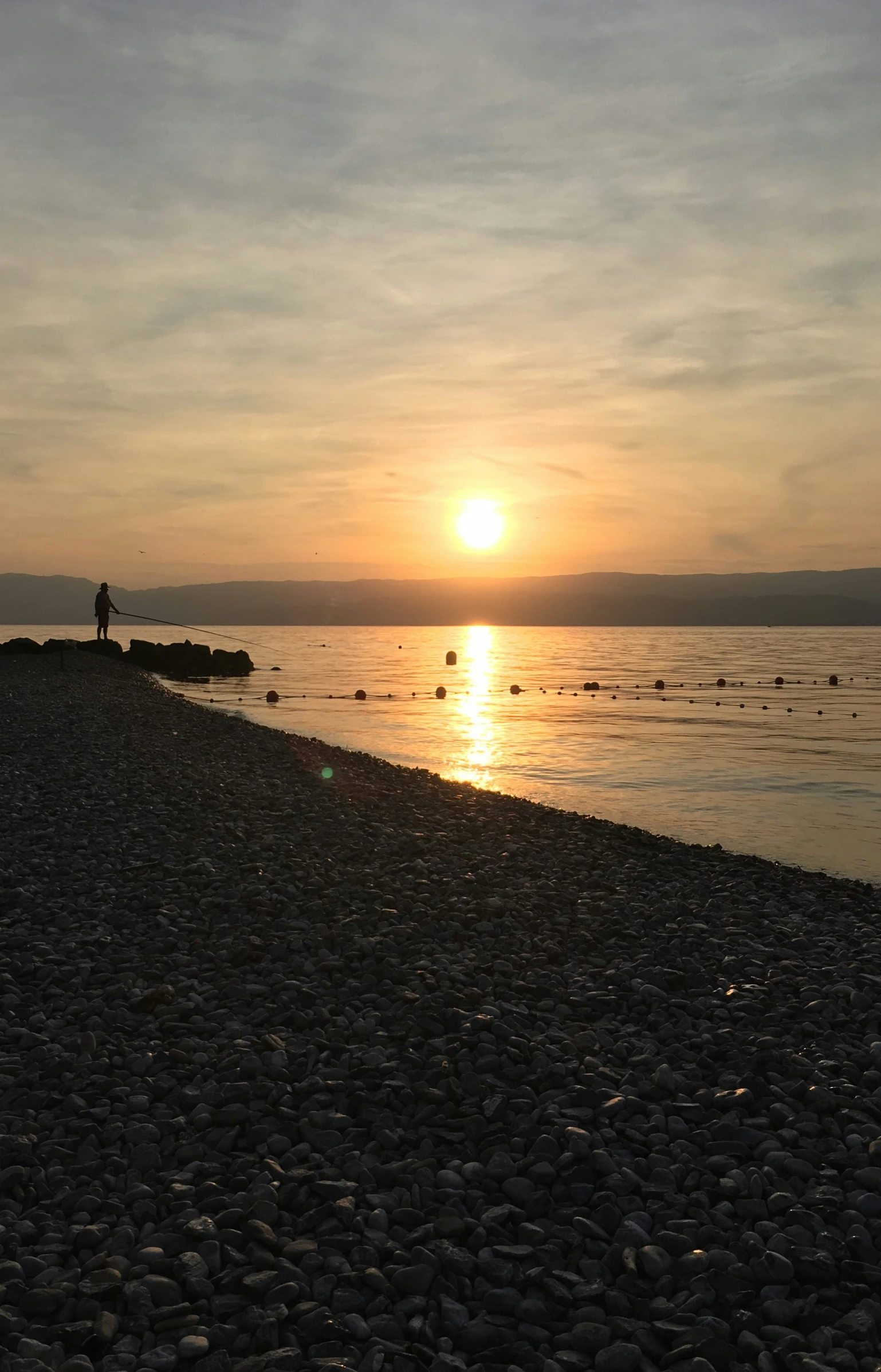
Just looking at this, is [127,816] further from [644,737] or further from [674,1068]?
[644,737]

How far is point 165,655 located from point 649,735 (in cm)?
4376

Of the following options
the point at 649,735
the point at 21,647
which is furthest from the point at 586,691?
the point at 21,647

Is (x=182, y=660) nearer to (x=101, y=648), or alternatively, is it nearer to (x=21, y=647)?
(x=101, y=648)

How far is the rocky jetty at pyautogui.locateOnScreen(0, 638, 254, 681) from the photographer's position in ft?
205

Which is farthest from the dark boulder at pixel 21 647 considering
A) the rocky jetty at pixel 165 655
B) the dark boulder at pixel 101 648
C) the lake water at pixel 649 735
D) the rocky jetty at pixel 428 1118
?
the rocky jetty at pixel 428 1118

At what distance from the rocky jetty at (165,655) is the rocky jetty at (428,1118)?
54.5 metres

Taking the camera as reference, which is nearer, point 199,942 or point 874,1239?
point 874,1239

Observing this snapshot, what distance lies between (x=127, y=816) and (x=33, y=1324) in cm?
1045

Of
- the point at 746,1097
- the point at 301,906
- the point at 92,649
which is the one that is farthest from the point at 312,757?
the point at 92,649

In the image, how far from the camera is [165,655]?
67125mm

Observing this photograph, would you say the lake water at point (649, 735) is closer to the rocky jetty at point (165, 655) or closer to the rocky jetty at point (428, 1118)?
the rocky jetty at point (165, 655)

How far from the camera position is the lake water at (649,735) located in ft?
63.9

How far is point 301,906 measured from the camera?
1013 centimetres

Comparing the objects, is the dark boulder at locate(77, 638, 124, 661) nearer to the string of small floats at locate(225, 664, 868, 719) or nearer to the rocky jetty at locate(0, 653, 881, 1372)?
the string of small floats at locate(225, 664, 868, 719)
